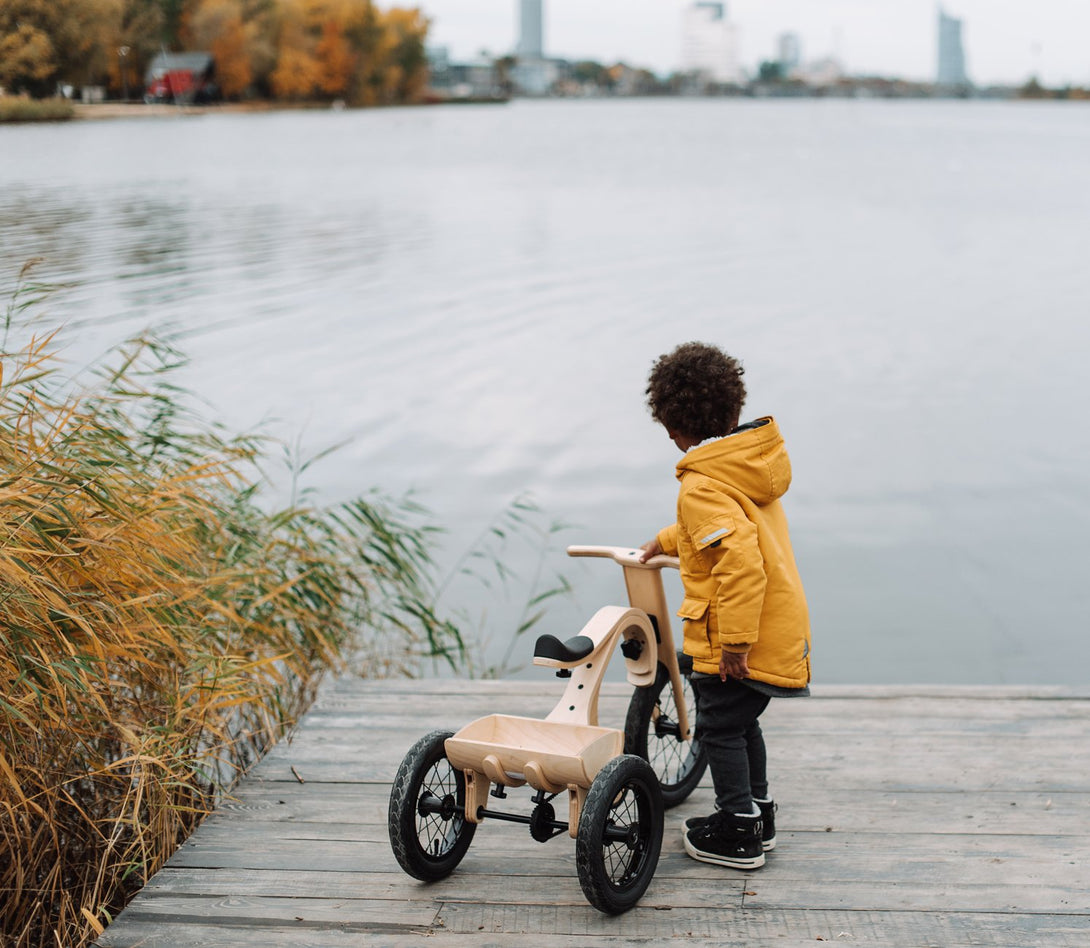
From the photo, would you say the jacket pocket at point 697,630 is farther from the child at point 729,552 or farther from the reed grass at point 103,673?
the reed grass at point 103,673

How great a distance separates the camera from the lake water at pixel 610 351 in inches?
286

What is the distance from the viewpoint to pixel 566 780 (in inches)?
99.1

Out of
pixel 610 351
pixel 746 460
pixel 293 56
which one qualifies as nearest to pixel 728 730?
pixel 746 460

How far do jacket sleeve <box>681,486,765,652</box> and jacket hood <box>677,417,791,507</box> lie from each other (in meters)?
0.05

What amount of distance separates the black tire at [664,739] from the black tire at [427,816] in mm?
482

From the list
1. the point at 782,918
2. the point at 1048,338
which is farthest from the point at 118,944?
the point at 1048,338

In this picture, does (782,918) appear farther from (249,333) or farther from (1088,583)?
(249,333)

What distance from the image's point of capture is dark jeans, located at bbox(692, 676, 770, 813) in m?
2.71

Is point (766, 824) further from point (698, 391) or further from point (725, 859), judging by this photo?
point (698, 391)

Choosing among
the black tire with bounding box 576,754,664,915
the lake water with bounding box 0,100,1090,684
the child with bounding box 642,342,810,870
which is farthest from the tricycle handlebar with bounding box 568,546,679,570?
the lake water with bounding box 0,100,1090,684

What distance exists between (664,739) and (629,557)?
70cm

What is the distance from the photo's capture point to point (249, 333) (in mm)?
11656

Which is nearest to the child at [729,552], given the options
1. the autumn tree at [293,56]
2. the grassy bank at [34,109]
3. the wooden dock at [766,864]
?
the wooden dock at [766,864]

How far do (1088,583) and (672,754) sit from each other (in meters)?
5.03
